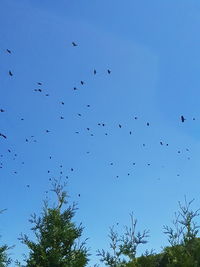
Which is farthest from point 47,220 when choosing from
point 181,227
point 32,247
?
point 181,227

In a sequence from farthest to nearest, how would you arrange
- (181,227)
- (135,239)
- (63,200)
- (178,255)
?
(63,200)
(135,239)
(181,227)
(178,255)

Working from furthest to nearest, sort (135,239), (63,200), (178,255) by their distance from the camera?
1. (63,200)
2. (135,239)
3. (178,255)

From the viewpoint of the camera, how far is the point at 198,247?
19844 millimetres

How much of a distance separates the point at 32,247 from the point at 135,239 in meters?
6.66

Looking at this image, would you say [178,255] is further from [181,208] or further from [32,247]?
[32,247]

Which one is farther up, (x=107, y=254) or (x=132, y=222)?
(x=132, y=222)

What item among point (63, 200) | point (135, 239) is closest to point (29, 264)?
point (63, 200)

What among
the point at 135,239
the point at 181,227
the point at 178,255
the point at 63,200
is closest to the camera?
the point at 178,255

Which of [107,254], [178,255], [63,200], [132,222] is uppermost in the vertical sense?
[63,200]

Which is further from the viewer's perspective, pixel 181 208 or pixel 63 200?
pixel 63 200

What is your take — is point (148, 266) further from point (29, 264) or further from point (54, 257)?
point (29, 264)

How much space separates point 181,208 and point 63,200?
8.33m

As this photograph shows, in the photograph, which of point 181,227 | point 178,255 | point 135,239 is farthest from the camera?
point 135,239

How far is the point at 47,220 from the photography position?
2345cm
